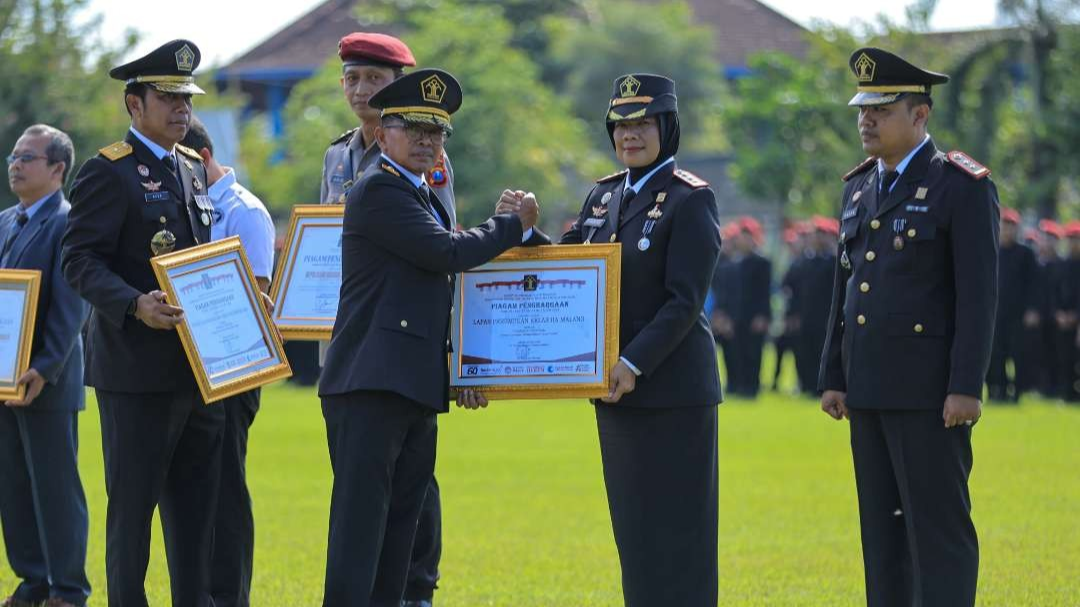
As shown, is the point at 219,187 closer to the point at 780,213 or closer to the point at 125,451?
the point at 125,451

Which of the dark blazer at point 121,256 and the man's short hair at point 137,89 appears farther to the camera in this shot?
the man's short hair at point 137,89

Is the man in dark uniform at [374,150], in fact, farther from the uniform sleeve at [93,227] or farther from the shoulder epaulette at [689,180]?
the shoulder epaulette at [689,180]

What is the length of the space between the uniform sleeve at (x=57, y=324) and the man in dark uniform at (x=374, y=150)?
4.85 ft

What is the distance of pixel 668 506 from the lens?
6.61m

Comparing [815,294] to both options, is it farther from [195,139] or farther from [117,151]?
[117,151]

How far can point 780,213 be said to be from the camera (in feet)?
152

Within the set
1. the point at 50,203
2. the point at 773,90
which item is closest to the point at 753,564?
the point at 50,203

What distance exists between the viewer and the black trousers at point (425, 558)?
310 inches

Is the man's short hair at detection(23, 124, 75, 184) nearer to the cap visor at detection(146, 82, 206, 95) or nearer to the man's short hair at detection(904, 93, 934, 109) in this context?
the cap visor at detection(146, 82, 206, 95)

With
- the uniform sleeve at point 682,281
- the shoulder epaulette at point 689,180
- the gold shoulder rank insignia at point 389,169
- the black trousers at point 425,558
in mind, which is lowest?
the black trousers at point 425,558

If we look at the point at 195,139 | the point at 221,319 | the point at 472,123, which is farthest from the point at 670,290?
the point at 472,123

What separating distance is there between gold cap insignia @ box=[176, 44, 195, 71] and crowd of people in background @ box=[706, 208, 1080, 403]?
49.7ft

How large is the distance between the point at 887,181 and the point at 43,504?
4.59 meters

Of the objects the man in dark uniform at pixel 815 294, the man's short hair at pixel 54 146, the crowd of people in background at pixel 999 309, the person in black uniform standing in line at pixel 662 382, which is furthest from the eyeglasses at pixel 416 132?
the man in dark uniform at pixel 815 294
